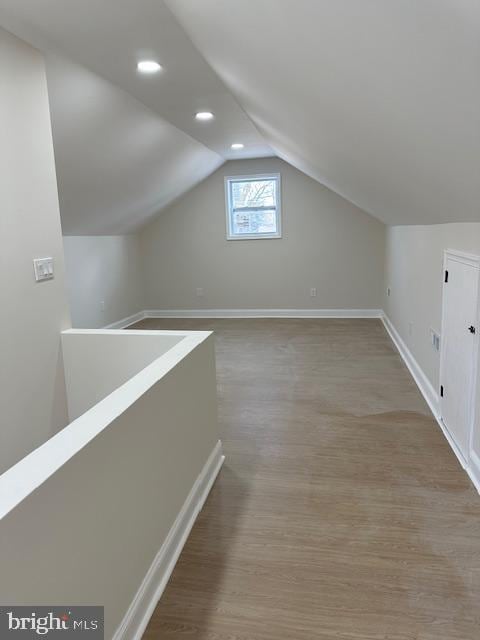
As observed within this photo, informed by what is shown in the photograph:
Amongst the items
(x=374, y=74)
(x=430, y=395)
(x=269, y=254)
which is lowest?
(x=430, y=395)

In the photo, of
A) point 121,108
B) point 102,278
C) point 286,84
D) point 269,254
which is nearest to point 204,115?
point 121,108

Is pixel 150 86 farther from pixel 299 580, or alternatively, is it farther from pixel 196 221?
pixel 196 221

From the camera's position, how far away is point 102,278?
5.93 m

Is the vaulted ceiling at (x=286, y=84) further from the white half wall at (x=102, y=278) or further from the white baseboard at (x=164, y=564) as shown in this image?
the white baseboard at (x=164, y=564)

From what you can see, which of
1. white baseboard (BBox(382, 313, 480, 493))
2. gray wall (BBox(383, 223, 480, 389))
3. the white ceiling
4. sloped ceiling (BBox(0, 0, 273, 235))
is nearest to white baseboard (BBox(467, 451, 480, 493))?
white baseboard (BBox(382, 313, 480, 493))

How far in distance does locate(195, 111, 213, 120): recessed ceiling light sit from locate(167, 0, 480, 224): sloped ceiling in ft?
3.56

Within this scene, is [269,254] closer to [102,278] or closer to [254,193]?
[254,193]

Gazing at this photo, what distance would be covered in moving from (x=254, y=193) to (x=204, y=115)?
2.89m

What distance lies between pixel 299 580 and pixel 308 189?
5.60 meters

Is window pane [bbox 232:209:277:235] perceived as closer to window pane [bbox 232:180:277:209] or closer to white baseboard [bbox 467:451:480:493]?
window pane [bbox 232:180:277:209]

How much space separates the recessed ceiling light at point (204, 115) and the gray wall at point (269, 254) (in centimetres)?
266

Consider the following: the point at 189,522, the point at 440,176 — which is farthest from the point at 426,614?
the point at 440,176

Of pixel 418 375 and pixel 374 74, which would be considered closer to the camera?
pixel 374 74

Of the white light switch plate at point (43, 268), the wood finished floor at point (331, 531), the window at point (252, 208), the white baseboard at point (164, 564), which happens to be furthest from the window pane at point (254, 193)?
the white baseboard at point (164, 564)
